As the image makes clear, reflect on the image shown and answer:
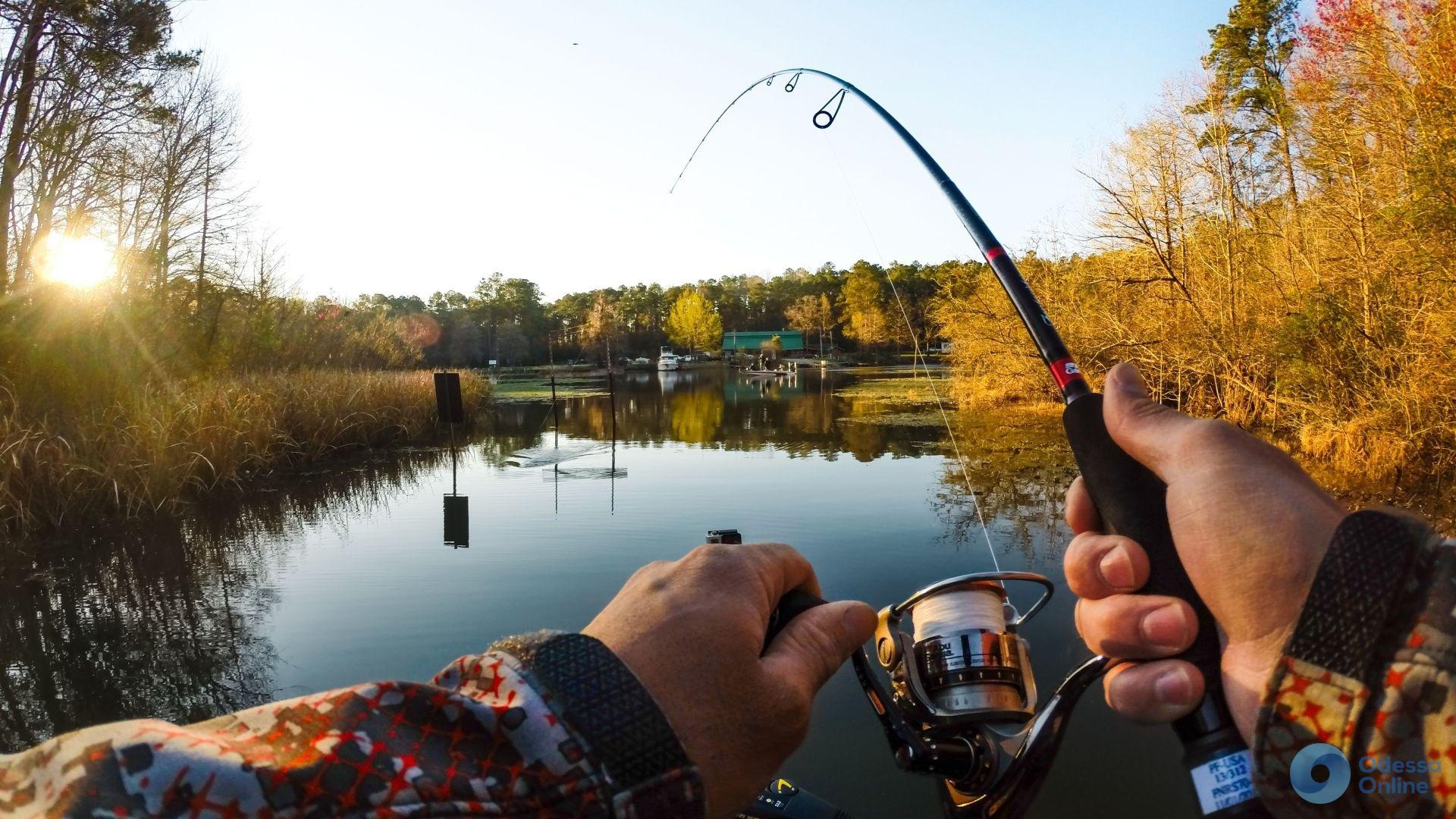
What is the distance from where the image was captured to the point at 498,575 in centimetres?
632

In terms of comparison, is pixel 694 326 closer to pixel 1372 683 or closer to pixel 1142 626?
pixel 1142 626

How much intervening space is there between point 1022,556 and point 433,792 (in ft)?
21.0

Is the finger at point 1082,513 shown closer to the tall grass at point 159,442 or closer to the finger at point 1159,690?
the finger at point 1159,690

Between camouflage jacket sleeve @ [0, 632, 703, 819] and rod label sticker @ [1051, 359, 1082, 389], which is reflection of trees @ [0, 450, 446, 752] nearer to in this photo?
camouflage jacket sleeve @ [0, 632, 703, 819]

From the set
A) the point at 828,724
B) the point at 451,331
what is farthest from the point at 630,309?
the point at 828,724

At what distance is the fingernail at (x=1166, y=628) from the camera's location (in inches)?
43.0

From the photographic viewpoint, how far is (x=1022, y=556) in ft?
20.6

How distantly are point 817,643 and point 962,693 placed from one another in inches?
22.2

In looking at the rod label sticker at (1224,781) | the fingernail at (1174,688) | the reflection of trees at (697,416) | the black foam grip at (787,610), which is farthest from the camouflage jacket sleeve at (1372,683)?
the reflection of trees at (697,416)

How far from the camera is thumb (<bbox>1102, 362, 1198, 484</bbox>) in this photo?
1138 mm

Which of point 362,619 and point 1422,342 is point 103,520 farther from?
point 1422,342

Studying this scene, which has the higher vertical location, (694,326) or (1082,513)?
(694,326)

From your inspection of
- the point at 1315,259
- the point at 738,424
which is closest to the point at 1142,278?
the point at 1315,259

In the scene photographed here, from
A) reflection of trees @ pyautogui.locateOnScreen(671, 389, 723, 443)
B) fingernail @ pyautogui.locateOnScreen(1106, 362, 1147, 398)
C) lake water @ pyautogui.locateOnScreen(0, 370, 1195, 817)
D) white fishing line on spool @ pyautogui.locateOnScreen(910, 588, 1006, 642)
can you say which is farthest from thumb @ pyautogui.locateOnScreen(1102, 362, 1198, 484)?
reflection of trees @ pyautogui.locateOnScreen(671, 389, 723, 443)
